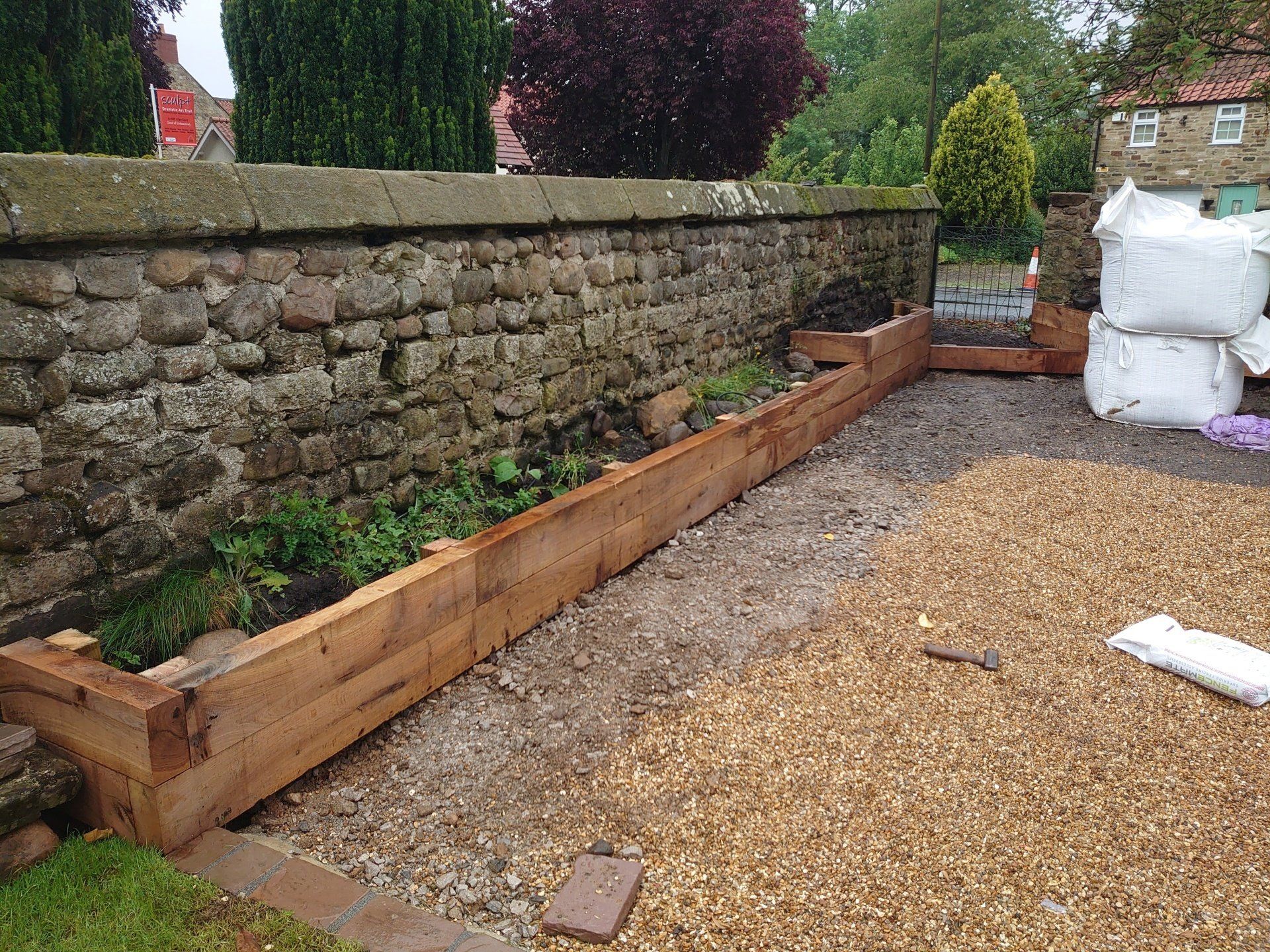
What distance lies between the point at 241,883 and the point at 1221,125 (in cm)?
3233

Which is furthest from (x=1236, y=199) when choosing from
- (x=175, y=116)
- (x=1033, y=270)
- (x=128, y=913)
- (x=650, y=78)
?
(x=128, y=913)

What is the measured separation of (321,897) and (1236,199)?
106ft

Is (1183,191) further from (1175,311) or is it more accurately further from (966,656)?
(966,656)

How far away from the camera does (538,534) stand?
3648mm

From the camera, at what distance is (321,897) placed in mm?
2176

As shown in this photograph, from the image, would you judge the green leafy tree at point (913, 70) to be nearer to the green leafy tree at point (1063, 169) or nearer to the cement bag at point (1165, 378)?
the green leafy tree at point (1063, 169)

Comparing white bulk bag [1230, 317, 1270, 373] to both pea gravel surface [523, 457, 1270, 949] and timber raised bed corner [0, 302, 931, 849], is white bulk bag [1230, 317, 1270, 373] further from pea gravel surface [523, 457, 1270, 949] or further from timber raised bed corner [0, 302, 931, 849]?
timber raised bed corner [0, 302, 931, 849]

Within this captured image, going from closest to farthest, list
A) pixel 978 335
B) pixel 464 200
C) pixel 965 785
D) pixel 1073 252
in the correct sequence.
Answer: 1. pixel 965 785
2. pixel 464 200
3. pixel 1073 252
4. pixel 978 335

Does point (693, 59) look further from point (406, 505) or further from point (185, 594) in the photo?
point (185, 594)

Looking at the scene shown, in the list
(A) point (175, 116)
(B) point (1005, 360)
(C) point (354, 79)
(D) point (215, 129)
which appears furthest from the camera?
(D) point (215, 129)

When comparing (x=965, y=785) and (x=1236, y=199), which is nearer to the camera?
(x=965, y=785)

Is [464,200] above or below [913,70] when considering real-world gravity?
below

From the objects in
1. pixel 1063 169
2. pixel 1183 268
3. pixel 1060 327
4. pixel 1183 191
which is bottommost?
pixel 1060 327

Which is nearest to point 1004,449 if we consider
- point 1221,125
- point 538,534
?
point 538,534
